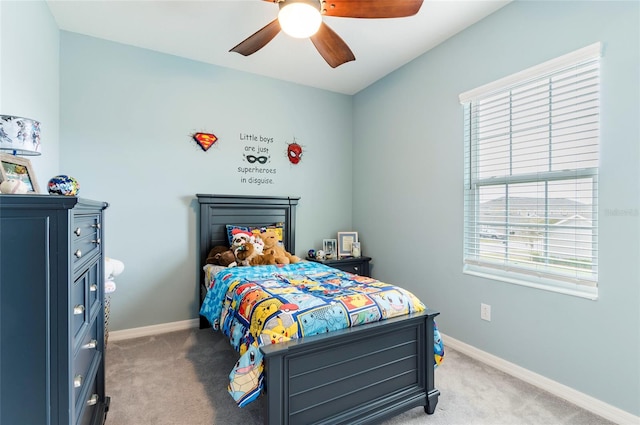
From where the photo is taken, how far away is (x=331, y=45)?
219 cm

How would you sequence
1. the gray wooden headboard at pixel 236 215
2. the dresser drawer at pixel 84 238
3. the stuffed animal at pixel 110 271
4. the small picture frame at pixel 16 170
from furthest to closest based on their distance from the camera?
the gray wooden headboard at pixel 236 215 → the stuffed animal at pixel 110 271 → the small picture frame at pixel 16 170 → the dresser drawer at pixel 84 238

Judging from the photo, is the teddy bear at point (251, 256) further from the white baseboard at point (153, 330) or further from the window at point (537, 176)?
the window at point (537, 176)

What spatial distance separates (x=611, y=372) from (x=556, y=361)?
0.28m

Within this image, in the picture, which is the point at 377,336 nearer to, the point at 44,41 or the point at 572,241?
the point at 572,241

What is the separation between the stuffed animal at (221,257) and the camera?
115 inches

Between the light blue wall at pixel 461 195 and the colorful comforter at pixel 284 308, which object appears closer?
the colorful comforter at pixel 284 308

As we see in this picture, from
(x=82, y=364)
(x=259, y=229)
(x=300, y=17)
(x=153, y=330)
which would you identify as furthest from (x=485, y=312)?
(x=153, y=330)

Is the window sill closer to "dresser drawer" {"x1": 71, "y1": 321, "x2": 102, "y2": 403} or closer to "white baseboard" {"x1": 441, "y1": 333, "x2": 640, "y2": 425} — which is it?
"white baseboard" {"x1": 441, "y1": 333, "x2": 640, "y2": 425}

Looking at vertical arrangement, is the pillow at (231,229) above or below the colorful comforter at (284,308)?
above

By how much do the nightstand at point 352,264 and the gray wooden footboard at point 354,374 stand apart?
69.5 inches

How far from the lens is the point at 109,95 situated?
9.48ft

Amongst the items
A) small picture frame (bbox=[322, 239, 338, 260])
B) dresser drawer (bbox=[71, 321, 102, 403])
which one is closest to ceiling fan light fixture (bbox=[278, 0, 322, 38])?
dresser drawer (bbox=[71, 321, 102, 403])

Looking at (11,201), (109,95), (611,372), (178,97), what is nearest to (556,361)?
(611,372)

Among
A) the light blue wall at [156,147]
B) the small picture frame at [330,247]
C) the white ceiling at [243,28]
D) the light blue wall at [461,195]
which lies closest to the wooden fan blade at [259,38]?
the white ceiling at [243,28]
